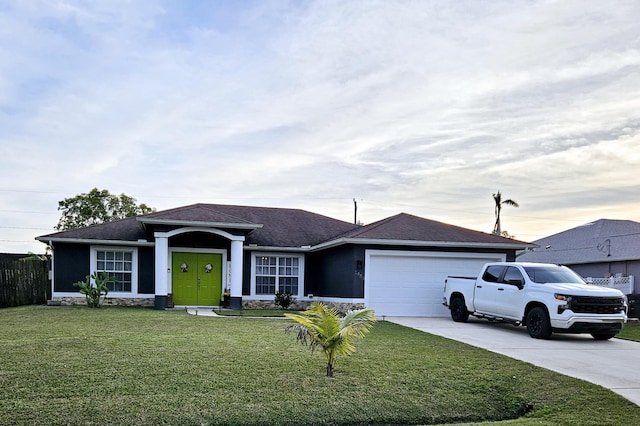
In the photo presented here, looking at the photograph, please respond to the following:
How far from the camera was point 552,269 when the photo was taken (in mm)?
13883

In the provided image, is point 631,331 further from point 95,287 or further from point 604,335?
point 95,287

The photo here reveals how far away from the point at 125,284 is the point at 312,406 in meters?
15.4

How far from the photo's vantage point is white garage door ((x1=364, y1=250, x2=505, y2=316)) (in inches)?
710

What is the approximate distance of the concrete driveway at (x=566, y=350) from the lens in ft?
28.3

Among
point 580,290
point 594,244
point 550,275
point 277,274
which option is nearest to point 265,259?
point 277,274

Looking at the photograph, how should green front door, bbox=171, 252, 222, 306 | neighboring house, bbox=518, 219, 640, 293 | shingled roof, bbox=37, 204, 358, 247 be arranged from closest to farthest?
shingled roof, bbox=37, 204, 358, 247 → green front door, bbox=171, 252, 222, 306 → neighboring house, bbox=518, 219, 640, 293

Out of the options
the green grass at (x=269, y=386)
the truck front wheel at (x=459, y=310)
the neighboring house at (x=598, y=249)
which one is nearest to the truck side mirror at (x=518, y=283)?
the truck front wheel at (x=459, y=310)

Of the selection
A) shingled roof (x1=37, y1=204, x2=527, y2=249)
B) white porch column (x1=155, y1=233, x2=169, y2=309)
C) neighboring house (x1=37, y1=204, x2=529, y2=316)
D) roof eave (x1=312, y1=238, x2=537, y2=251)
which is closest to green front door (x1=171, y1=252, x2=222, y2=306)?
neighboring house (x1=37, y1=204, x2=529, y2=316)

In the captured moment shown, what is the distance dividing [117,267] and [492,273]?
43.8 ft

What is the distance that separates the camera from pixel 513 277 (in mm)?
13938

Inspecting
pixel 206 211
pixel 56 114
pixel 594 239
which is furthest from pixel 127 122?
pixel 594 239

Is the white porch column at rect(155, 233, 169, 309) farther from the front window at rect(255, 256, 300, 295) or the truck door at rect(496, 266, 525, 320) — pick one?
the truck door at rect(496, 266, 525, 320)

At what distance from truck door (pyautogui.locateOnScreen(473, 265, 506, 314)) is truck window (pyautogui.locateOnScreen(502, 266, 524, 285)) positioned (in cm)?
24

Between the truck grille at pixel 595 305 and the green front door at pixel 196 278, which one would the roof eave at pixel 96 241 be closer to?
the green front door at pixel 196 278
